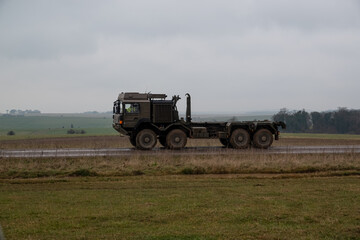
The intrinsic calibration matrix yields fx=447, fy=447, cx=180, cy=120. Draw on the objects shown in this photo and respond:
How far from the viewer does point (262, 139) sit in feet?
91.5

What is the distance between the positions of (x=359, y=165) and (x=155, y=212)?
43.1 ft

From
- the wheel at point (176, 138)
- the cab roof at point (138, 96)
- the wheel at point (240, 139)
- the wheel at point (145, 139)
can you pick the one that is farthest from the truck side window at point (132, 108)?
the wheel at point (240, 139)

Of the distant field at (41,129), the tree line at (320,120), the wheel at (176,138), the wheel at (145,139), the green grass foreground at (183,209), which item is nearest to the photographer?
the green grass foreground at (183,209)

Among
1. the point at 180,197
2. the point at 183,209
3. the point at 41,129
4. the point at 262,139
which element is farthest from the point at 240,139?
the point at 41,129

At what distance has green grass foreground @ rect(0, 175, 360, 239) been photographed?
8.94 m

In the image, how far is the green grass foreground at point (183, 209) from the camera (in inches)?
352

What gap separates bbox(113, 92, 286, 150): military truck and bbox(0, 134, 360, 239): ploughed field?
4347mm

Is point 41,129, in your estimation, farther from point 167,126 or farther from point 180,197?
point 180,197

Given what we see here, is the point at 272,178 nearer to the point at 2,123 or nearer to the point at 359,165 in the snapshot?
the point at 359,165

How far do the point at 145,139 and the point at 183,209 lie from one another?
15.7 meters

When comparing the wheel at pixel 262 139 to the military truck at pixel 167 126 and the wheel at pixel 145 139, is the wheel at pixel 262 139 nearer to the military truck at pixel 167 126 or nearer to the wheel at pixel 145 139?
the military truck at pixel 167 126

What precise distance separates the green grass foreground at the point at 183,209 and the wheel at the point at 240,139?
435 inches

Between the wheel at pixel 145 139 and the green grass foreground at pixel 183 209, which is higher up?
the wheel at pixel 145 139

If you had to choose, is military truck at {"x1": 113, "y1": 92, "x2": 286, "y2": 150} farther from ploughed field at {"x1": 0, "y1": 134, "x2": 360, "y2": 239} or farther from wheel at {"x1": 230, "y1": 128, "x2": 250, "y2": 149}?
ploughed field at {"x1": 0, "y1": 134, "x2": 360, "y2": 239}
